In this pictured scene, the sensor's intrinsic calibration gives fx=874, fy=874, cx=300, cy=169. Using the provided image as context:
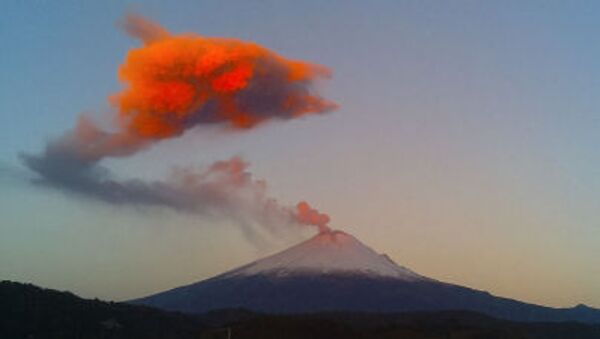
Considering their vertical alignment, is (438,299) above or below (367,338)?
above

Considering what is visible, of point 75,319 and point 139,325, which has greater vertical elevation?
point 75,319

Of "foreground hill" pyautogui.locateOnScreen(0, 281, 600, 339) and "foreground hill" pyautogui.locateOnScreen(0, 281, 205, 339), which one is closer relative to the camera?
"foreground hill" pyautogui.locateOnScreen(0, 281, 600, 339)

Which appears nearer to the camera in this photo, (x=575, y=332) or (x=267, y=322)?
(x=267, y=322)

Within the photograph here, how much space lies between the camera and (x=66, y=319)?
305ft

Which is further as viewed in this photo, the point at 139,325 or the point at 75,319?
the point at 139,325

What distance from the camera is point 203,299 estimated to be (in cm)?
18950

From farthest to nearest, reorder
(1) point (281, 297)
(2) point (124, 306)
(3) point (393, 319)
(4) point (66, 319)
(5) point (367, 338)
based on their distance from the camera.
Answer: (1) point (281, 297) < (3) point (393, 319) < (2) point (124, 306) < (4) point (66, 319) < (5) point (367, 338)

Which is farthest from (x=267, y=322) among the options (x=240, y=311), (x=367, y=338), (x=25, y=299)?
(x=240, y=311)

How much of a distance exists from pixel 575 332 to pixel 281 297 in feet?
244

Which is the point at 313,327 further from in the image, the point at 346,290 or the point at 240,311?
the point at 346,290

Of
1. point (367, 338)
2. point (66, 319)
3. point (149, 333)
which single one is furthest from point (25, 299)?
point (367, 338)

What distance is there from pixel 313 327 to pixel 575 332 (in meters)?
57.0

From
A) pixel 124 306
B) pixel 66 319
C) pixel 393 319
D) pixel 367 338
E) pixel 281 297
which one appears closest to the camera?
pixel 367 338

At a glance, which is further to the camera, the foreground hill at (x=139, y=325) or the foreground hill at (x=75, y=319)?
the foreground hill at (x=75, y=319)
